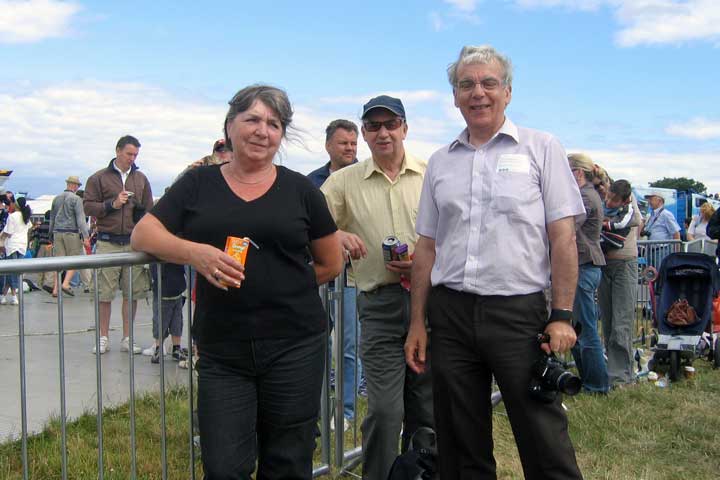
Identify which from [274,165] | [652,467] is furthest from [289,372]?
[652,467]

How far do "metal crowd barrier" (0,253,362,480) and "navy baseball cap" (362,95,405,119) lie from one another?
1.11 m

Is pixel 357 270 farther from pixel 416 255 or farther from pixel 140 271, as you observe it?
pixel 140 271

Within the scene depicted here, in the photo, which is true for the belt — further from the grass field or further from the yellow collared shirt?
the yellow collared shirt

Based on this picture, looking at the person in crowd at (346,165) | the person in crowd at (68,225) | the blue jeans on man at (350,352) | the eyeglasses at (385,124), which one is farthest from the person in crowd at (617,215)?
the person in crowd at (68,225)

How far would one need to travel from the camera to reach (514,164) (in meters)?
2.80

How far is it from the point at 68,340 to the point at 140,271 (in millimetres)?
959

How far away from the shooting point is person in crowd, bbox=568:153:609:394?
20.1 ft

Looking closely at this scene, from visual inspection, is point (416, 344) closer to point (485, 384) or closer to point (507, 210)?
point (485, 384)

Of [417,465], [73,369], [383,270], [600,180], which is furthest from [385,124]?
[600,180]

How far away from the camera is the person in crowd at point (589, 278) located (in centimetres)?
614

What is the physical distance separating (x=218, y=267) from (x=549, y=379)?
131cm

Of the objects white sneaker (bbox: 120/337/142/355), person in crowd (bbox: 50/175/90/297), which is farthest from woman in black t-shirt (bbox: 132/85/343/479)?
person in crowd (bbox: 50/175/90/297)

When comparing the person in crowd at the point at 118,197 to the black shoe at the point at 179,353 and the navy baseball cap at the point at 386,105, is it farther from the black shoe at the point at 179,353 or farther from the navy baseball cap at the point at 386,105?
the navy baseball cap at the point at 386,105

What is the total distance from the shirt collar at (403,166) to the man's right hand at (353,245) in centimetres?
39
